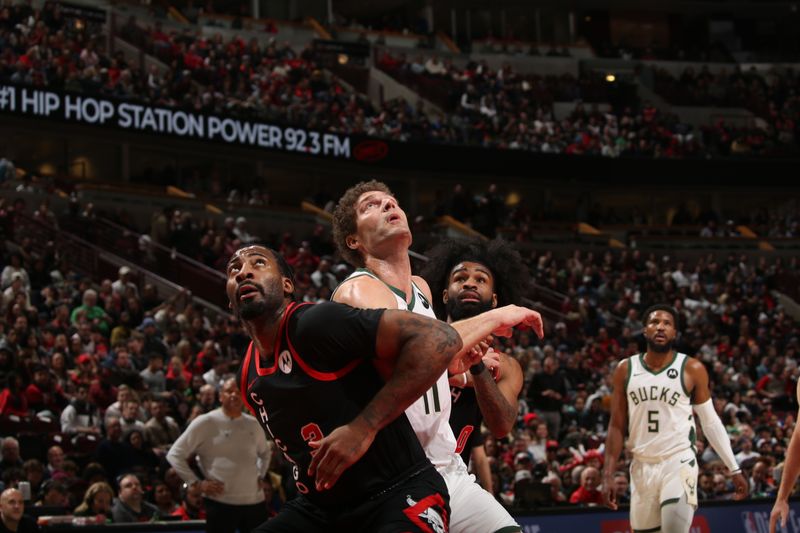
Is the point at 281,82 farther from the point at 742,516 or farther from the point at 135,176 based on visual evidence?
the point at 742,516

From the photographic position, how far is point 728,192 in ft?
149

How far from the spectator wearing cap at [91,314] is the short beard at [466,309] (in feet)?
40.1

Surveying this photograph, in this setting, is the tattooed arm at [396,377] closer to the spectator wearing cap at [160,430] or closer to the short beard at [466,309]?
the short beard at [466,309]

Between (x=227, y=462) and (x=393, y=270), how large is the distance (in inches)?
237

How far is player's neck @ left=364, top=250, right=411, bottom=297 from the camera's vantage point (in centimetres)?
555

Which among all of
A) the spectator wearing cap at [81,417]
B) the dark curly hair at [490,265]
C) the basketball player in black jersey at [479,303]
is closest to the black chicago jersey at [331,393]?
the basketball player in black jersey at [479,303]

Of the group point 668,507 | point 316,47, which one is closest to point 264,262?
point 668,507

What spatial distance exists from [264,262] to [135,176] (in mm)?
30556

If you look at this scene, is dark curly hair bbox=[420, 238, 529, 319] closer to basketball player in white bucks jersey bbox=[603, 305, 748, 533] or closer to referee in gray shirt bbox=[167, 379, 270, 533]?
basketball player in white bucks jersey bbox=[603, 305, 748, 533]

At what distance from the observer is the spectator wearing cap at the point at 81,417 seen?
46.8 ft

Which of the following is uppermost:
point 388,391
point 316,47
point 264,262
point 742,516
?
point 316,47

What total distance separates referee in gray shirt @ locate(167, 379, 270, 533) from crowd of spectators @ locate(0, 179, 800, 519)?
0.82 m

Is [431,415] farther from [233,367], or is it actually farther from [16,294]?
[16,294]

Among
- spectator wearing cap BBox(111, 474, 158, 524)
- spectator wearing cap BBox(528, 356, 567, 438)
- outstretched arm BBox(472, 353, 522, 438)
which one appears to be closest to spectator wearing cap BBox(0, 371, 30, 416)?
spectator wearing cap BBox(111, 474, 158, 524)
